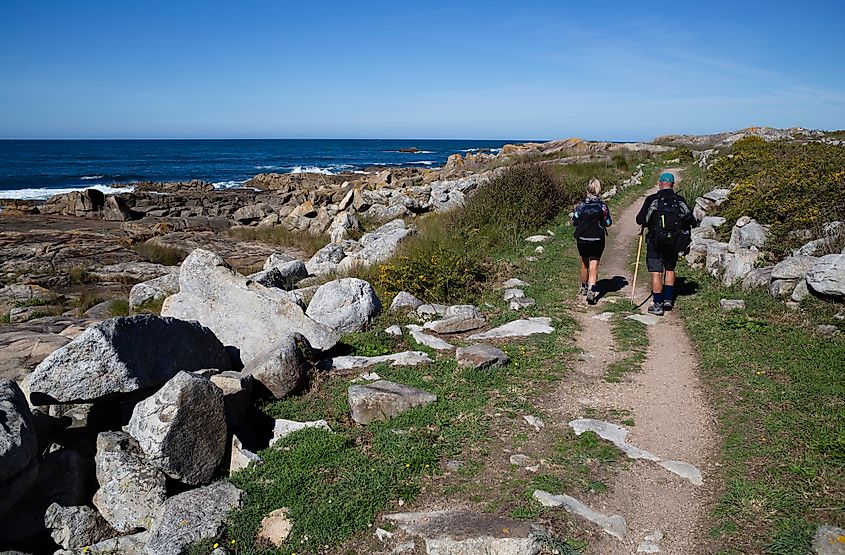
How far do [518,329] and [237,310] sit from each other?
4423mm

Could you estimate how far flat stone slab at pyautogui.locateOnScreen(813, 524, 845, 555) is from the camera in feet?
13.5

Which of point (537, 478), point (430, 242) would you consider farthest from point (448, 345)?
point (430, 242)

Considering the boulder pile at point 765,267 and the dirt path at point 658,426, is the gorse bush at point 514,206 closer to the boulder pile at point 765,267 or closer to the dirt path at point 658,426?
the boulder pile at point 765,267

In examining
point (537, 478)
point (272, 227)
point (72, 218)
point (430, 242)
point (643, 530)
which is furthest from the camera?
point (72, 218)

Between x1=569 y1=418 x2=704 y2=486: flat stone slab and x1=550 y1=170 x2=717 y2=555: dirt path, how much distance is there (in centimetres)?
6

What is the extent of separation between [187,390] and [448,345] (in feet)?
13.7

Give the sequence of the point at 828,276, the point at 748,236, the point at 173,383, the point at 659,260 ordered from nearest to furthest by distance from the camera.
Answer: the point at 173,383, the point at 828,276, the point at 659,260, the point at 748,236

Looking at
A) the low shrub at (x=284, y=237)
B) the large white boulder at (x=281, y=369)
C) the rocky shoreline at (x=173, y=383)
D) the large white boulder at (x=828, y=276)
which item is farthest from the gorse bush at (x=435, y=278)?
the low shrub at (x=284, y=237)

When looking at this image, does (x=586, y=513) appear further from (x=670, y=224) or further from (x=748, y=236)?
(x=748, y=236)

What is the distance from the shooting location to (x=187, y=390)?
19.4 ft

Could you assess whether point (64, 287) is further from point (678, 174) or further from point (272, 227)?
point (678, 174)

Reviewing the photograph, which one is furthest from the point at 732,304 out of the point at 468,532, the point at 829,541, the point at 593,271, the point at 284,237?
the point at 284,237

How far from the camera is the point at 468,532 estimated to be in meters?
4.71

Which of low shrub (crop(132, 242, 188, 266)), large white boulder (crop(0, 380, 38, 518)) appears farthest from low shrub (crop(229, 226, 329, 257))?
large white boulder (crop(0, 380, 38, 518))
